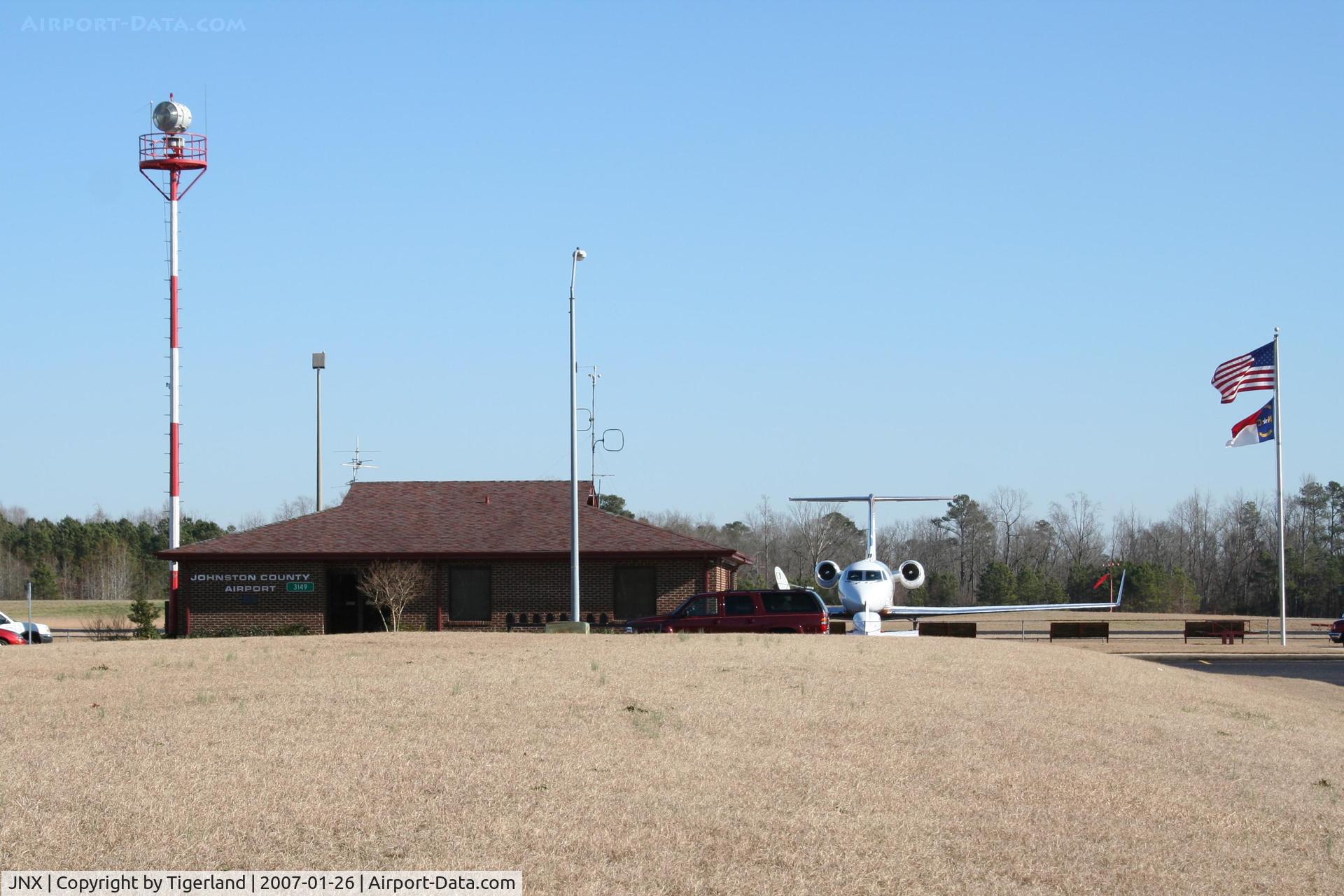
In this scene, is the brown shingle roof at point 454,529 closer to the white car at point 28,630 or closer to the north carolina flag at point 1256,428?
the white car at point 28,630

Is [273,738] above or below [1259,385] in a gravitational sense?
below

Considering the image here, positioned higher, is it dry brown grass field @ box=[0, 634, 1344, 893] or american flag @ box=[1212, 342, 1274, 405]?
american flag @ box=[1212, 342, 1274, 405]

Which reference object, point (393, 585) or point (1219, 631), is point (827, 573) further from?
point (393, 585)

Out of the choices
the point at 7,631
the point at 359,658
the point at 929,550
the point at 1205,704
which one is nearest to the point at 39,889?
the point at 359,658

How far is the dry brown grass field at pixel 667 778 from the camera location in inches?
316

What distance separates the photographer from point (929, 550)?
4250 inches

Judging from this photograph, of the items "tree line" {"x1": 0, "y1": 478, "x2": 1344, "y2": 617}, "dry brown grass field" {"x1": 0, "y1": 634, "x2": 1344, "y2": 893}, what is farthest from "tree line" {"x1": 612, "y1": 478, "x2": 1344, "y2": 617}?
"dry brown grass field" {"x1": 0, "y1": 634, "x2": 1344, "y2": 893}

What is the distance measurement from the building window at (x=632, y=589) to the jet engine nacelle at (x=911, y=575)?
12807 millimetres

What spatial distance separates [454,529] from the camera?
3812 centimetres

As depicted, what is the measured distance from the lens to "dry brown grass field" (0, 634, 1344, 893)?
8.02 m

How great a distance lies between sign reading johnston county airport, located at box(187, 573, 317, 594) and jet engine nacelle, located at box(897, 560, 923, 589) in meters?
20.2

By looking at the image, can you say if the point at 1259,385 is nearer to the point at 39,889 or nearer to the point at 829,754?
the point at 829,754

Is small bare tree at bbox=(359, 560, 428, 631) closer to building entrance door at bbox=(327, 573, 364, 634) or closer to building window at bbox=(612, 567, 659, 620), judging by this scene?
building entrance door at bbox=(327, 573, 364, 634)

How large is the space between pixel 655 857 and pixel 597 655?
1036cm
